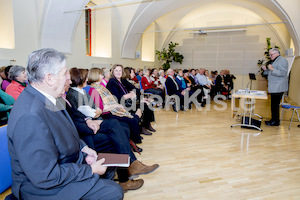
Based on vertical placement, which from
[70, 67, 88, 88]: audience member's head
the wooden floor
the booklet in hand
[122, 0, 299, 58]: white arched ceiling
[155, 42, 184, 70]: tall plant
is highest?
[122, 0, 299, 58]: white arched ceiling

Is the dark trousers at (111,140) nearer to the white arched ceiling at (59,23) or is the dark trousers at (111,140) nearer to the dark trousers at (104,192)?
the dark trousers at (104,192)

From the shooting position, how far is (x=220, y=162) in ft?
9.88

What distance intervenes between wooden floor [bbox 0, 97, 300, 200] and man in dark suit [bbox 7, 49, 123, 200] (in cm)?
105

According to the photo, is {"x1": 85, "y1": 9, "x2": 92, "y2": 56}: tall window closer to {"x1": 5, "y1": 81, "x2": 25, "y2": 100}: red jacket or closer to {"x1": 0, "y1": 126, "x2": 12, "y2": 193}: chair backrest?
{"x1": 5, "y1": 81, "x2": 25, "y2": 100}: red jacket

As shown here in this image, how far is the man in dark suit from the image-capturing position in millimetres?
1061

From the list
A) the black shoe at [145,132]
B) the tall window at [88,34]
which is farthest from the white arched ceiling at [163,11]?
the black shoe at [145,132]

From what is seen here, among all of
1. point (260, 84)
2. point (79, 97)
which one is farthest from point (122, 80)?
point (260, 84)

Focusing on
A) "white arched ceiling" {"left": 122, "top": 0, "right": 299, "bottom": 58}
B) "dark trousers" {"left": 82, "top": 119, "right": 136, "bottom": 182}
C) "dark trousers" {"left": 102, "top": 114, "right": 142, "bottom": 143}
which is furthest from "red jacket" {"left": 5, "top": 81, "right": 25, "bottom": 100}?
"white arched ceiling" {"left": 122, "top": 0, "right": 299, "bottom": 58}

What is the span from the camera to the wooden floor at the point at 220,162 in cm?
227

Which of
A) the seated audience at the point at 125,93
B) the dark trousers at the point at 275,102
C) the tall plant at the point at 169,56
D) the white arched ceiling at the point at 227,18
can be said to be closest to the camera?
the seated audience at the point at 125,93

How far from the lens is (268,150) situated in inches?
137

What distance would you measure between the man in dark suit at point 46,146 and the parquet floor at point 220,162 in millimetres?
1053

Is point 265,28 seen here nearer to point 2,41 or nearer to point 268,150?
point 268,150

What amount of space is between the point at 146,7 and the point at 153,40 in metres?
3.68
